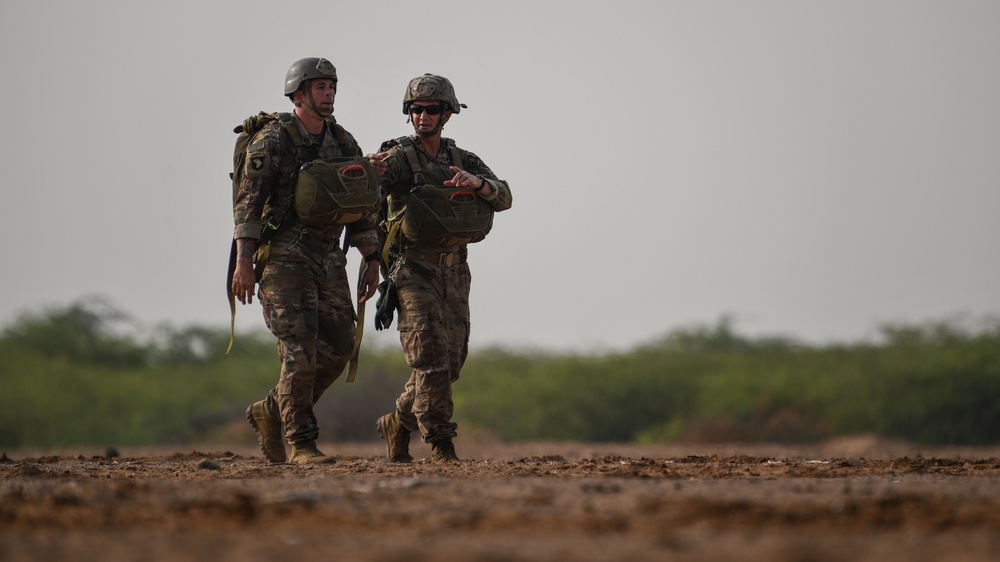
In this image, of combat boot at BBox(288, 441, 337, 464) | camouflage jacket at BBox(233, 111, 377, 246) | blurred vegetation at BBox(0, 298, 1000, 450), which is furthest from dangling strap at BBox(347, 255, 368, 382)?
blurred vegetation at BBox(0, 298, 1000, 450)

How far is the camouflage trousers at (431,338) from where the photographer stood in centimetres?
875

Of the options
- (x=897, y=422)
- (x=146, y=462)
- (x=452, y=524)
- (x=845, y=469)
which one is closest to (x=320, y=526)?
(x=452, y=524)

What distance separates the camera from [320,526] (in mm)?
5188

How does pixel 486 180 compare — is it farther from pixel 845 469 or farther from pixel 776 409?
pixel 776 409

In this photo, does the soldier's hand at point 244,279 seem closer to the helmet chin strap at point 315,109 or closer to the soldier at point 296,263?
the soldier at point 296,263

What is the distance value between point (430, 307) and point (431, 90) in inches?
51.1

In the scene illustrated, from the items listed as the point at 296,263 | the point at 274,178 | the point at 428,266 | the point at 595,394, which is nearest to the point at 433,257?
the point at 428,266

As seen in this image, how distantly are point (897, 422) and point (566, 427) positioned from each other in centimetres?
481

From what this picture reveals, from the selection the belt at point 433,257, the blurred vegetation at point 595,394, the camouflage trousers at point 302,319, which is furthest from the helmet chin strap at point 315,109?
the blurred vegetation at point 595,394

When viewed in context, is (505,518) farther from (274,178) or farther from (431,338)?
(274,178)

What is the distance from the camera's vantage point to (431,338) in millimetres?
8773

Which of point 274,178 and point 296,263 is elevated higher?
point 274,178

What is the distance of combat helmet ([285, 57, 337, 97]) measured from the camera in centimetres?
882

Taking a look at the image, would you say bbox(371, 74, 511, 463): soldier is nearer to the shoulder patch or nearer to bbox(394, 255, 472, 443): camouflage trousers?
bbox(394, 255, 472, 443): camouflage trousers
